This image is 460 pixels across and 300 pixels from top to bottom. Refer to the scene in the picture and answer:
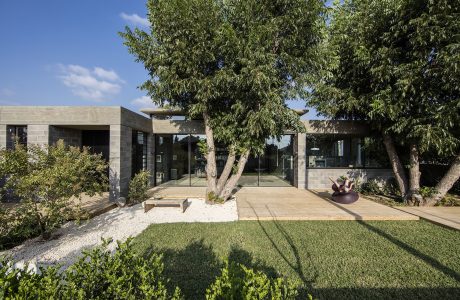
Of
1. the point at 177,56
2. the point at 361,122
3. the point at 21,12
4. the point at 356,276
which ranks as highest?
the point at 21,12

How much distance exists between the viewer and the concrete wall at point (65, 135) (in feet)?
30.1

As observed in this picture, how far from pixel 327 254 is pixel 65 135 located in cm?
1112

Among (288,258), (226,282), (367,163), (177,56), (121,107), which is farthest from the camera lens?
(367,163)

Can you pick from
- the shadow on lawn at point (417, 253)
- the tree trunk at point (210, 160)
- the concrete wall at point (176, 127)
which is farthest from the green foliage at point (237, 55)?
the shadow on lawn at point (417, 253)

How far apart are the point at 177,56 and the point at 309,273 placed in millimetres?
6654

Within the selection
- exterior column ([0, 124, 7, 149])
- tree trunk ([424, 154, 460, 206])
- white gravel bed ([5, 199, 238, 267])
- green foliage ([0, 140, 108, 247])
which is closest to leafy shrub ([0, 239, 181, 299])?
white gravel bed ([5, 199, 238, 267])

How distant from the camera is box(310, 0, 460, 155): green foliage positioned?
22.9 ft

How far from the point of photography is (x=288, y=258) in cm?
427

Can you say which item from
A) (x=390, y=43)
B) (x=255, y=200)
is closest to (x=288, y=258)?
(x=255, y=200)

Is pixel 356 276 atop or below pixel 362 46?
below

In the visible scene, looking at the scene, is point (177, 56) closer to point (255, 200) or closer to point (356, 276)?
point (255, 200)

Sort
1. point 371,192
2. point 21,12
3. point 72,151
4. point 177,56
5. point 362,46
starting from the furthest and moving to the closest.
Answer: point 371,192
point 21,12
point 362,46
point 177,56
point 72,151

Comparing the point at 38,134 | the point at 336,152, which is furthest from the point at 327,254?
the point at 38,134

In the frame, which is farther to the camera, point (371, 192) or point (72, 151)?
point (371, 192)
